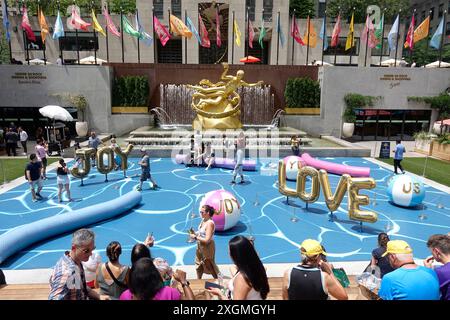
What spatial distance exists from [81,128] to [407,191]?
77.6ft

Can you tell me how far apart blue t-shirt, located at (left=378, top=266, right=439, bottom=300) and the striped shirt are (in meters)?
3.34

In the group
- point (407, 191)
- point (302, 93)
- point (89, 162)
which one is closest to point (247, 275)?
point (407, 191)

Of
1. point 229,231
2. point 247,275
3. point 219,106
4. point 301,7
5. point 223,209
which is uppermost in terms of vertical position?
point 301,7

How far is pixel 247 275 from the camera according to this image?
363 cm

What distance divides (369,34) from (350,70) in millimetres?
4077

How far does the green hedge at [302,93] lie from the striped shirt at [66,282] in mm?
28084

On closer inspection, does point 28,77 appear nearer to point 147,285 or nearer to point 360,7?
point 147,285

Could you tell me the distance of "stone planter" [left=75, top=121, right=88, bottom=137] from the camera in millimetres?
27344

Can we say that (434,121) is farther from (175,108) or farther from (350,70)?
(175,108)

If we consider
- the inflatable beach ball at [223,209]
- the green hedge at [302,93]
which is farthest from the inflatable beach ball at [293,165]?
the green hedge at [302,93]

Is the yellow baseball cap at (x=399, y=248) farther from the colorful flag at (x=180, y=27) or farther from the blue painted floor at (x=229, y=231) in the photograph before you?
the colorful flag at (x=180, y=27)

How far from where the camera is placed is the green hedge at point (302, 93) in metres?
30.1

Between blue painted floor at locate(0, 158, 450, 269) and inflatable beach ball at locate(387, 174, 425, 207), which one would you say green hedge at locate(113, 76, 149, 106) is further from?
inflatable beach ball at locate(387, 174, 425, 207)

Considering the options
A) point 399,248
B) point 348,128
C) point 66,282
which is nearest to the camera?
point 66,282
